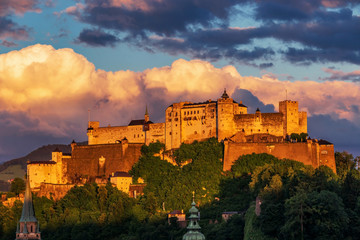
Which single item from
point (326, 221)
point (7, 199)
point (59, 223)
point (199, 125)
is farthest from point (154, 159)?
point (326, 221)

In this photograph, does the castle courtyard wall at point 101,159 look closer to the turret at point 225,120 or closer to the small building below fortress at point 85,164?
the small building below fortress at point 85,164

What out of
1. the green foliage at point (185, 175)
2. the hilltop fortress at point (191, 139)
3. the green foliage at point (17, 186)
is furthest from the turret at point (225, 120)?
the green foliage at point (17, 186)

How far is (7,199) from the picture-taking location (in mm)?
102812

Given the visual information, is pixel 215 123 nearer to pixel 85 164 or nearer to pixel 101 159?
pixel 101 159

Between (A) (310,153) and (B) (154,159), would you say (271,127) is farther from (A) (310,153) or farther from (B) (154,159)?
(B) (154,159)

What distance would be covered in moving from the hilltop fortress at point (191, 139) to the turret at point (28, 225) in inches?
310

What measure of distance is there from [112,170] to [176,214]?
20172 millimetres

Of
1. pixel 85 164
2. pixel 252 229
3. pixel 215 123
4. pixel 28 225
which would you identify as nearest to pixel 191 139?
pixel 215 123

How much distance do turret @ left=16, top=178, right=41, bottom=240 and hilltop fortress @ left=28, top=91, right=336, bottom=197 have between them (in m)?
7.87

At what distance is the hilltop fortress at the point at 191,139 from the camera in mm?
90625

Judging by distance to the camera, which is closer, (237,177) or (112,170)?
(237,177)

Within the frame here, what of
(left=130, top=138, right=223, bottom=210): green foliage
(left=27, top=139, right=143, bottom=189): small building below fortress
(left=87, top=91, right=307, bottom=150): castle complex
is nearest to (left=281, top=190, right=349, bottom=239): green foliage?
(left=130, top=138, right=223, bottom=210): green foliage

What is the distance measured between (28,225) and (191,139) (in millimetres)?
20626

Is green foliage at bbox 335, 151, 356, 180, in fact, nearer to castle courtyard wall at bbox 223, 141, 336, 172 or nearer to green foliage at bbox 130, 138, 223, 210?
castle courtyard wall at bbox 223, 141, 336, 172
